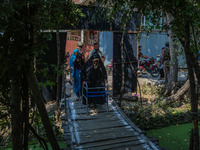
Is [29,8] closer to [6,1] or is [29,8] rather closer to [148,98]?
[6,1]

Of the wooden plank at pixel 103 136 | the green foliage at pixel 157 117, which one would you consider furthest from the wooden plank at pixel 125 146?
the green foliage at pixel 157 117

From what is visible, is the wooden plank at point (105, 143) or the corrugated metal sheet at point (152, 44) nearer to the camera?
the wooden plank at point (105, 143)

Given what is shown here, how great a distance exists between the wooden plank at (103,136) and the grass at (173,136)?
48.3 inches

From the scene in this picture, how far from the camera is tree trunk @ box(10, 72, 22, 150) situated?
1.86 m

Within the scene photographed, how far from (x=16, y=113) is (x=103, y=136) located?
299 cm

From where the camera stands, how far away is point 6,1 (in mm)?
1570

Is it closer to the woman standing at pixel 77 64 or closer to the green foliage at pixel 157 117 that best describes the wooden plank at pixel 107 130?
the green foliage at pixel 157 117

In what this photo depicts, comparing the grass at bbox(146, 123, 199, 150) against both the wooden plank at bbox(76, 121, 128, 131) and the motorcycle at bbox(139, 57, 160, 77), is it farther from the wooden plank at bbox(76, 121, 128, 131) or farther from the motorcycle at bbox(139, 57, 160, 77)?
the motorcycle at bbox(139, 57, 160, 77)

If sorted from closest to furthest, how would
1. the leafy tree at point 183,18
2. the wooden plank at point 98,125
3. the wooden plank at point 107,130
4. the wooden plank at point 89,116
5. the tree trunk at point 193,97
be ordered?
the leafy tree at point 183,18 < the tree trunk at point 193,97 < the wooden plank at point 107,130 < the wooden plank at point 98,125 < the wooden plank at point 89,116

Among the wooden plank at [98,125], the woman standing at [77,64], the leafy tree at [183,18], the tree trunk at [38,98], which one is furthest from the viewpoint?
the woman standing at [77,64]

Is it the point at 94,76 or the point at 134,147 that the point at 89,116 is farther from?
the point at 134,147

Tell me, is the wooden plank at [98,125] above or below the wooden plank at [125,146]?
above

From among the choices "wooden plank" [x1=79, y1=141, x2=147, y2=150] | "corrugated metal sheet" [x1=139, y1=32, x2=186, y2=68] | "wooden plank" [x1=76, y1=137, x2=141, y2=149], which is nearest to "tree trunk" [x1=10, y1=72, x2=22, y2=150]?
"wooden plank" [x1=76, y1=137, x2=141, y2=149]

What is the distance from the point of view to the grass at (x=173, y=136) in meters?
5.12
